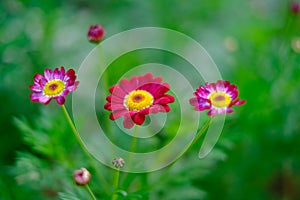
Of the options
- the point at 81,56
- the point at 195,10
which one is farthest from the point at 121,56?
the point at 195,10

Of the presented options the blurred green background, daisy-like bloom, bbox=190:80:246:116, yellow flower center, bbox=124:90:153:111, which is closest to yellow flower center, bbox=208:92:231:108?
daisy-like bloom, bbox=190:80:246:116

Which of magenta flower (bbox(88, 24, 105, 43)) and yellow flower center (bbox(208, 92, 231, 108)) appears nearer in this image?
yellow flower center (bbox(208, 92, 231, 108))

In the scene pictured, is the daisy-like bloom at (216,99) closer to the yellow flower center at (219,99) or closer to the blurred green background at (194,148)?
the yellow flower center at (219,99)

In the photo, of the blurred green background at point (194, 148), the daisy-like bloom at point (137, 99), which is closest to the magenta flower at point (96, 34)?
the daisy-like bloom at point (137, 99)

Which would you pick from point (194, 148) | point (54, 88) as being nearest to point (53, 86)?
point (54, 88)

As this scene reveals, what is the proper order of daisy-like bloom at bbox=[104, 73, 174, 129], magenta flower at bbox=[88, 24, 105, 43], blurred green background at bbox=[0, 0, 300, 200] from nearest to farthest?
Answer: daisy-like bloom at bbox=[104, 73, 174, 129] → magenta flower at bbox=[88, 24, 105, 43] → blurred green background at bbox=[0, 0, 300, 200]

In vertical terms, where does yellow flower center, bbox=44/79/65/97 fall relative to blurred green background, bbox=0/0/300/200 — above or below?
below

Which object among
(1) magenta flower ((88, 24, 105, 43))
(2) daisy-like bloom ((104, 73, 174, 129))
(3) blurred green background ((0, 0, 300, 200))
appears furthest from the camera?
(3) blurred green background ((0, 0, 300, 200))

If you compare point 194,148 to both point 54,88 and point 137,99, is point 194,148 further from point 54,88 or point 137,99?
point 54,88

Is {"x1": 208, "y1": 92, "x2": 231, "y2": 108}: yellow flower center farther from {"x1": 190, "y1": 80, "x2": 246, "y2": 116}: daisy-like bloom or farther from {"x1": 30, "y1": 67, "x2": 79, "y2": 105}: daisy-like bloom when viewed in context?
{"x1": 30, "y1": 67, "x2": 79, "y2": 105}: daisy-like bloom
